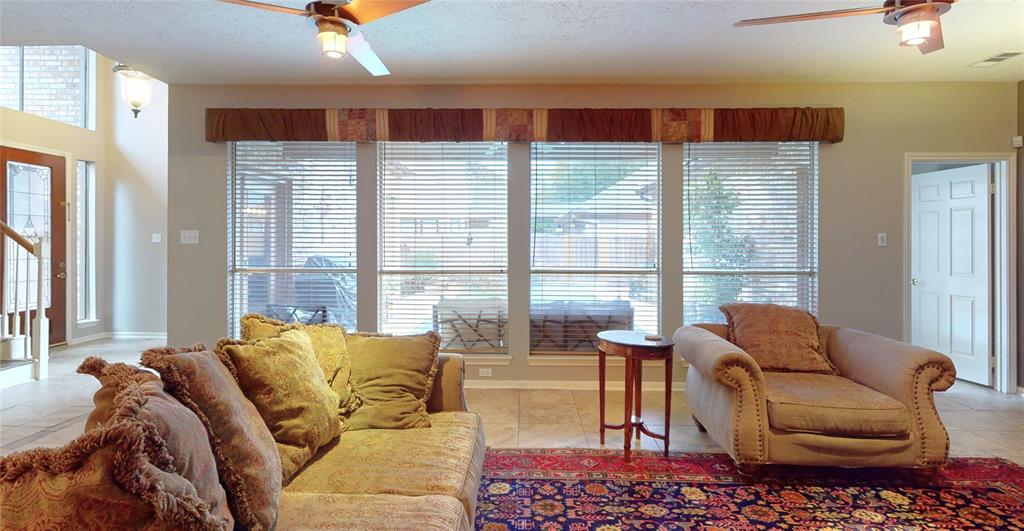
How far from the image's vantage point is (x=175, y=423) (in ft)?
3.53

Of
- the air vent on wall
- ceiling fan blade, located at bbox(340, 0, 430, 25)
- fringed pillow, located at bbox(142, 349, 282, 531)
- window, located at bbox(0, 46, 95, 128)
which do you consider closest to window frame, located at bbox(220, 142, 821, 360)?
the air vent on wall

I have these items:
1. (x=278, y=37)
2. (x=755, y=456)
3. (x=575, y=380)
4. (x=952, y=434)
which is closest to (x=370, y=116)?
(x=278, y=37)

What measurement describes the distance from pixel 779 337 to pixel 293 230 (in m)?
3.76

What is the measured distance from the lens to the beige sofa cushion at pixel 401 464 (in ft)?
5.26

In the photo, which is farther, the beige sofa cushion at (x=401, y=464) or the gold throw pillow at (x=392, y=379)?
the gold throw pillow at (x=392, y=379)

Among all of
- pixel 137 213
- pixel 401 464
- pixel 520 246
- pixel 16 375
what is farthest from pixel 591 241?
pixel 137 213

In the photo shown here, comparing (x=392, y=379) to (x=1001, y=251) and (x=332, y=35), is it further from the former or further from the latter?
(x=1001, y=251)

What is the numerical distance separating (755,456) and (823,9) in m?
2.51

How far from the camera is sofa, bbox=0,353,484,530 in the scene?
855 millimetres

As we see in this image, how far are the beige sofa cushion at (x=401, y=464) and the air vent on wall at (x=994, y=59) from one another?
4.40 metres

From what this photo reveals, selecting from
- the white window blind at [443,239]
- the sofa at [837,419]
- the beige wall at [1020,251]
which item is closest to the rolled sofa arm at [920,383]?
the sofa at [837,419]

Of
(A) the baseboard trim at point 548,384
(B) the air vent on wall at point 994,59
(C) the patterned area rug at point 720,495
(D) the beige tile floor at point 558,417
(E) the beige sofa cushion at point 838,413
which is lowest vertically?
(C) the patterned area rug at point 720,495

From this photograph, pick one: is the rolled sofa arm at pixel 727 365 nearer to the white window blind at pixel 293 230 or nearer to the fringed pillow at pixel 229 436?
the fringed pillow at pixel 229 436

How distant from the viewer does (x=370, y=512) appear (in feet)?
4.67
